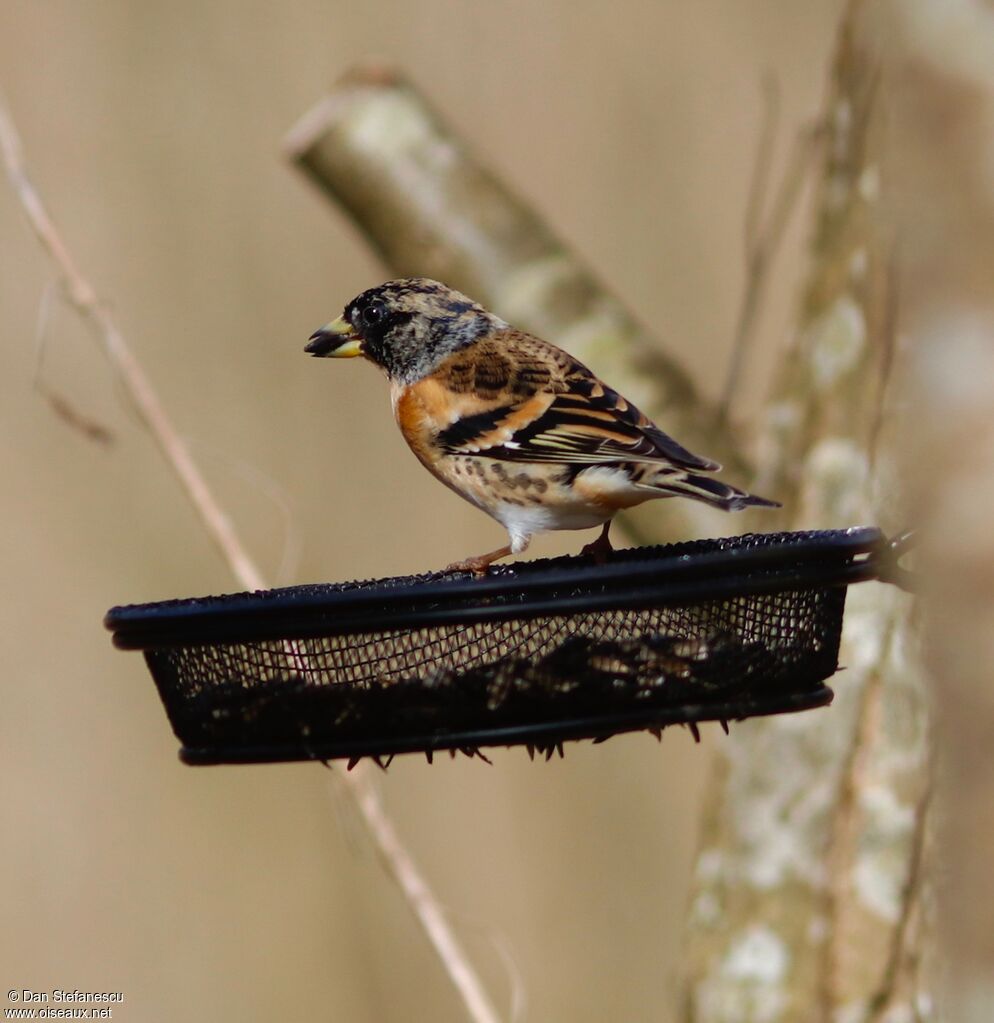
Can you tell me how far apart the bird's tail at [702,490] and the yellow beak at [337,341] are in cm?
81

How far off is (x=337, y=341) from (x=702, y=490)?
0.96 m

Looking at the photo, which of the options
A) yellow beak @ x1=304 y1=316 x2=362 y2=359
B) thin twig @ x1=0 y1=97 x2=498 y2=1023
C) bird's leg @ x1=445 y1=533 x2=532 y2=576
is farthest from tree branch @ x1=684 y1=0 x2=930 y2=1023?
yellow beak @ x1=304 y1=316 x2=362 y2=359

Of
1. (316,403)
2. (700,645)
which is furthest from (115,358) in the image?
(316,403)

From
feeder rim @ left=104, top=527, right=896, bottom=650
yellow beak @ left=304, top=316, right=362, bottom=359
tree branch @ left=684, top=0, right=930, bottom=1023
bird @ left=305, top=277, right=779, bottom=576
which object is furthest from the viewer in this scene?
tree branch @ left=684, top=0, right=930, bottom=1023

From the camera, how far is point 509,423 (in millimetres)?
2680

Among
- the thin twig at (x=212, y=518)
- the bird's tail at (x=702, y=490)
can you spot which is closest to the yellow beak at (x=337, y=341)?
the thin twig at (x=212, y=518)

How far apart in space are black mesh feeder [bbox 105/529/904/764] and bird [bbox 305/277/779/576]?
0.27m

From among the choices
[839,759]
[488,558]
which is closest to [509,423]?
[488,558]

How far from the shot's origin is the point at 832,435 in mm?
3436

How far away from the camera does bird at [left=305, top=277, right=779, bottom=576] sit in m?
2.51

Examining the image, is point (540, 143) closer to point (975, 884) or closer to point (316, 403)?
point (316, 403)

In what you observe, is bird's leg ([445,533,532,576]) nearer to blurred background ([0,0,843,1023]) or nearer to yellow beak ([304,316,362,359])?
yellow beak ([304,316,362,359])

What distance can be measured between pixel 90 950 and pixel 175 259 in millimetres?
2388

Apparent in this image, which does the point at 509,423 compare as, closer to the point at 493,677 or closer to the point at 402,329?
the point at 402,329
